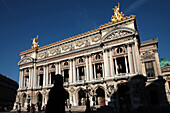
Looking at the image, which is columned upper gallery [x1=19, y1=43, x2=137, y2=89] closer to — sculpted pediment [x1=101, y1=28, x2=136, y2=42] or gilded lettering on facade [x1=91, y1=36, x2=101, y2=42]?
sculpted pediment [x1=101, y1=28, x2=136, y2=42]

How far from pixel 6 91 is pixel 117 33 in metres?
58.3

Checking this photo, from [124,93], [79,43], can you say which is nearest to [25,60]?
[79,43]

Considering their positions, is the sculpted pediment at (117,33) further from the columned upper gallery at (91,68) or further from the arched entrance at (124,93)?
the arched entrance at (124,93)

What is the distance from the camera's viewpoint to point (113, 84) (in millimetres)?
33312

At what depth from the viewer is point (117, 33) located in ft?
119

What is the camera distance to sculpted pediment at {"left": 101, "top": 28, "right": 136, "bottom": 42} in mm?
34531

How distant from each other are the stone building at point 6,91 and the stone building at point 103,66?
21030 millimetres

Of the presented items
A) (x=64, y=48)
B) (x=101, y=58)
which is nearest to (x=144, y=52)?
(x=101, y=58)

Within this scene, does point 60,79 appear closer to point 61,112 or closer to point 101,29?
point 61,112

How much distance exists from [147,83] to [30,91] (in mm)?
32975

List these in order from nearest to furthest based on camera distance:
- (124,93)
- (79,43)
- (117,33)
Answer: (124,93)
(117,33)
(79,43)

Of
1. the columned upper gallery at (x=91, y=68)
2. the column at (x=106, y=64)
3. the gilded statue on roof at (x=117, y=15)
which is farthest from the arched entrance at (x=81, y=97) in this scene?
the gilded statue on roof at (x=117, y=15)

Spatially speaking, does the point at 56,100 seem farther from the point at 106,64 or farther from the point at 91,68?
the point at 91,68

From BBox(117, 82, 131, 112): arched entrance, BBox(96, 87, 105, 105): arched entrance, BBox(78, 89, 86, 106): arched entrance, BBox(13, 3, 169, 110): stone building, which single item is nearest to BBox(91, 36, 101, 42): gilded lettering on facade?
BBox(13, 3, 169, 110): stone building
